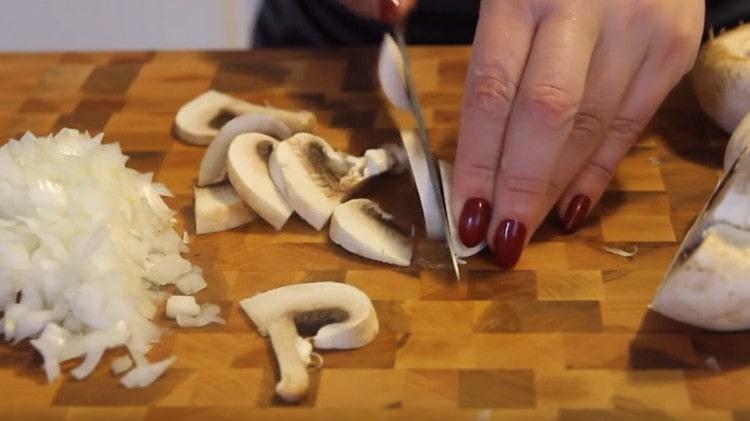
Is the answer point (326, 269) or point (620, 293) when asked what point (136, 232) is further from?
point (620, 293)

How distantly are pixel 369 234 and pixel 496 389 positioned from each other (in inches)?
10.6

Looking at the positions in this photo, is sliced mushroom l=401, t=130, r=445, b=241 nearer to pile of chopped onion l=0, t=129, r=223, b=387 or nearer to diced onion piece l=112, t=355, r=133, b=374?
pile of chopped onion l=0, t=129, r=223, b=387

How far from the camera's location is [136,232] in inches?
44.9

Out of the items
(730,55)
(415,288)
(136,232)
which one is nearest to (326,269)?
(415,288)

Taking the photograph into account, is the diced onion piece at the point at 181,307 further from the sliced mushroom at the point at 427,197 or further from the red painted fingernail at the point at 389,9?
the red painted fingernail at the point at 389,9

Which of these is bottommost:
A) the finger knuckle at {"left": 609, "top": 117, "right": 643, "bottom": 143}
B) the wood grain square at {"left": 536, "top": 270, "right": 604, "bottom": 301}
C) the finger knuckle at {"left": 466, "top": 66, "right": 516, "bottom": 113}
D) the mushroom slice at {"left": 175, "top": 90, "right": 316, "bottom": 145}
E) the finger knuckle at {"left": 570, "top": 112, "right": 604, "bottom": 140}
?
the mushroom slice at {"left": 175, "top": 90, "right": 316, "bottom": 145}

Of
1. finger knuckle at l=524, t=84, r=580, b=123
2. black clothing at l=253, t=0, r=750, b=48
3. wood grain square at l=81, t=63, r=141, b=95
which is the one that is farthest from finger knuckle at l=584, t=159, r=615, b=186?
wood grain square at l=81, t=63, r=141, b=95

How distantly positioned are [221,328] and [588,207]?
0.44 m

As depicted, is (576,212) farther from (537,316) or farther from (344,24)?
(344,24)

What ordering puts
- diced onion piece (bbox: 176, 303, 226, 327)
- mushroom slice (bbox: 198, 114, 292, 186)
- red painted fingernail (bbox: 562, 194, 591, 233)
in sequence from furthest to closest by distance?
mushroom slice (bbox: 198, 114, 292, 186), red painted fingernail (bbox: 562, 194, 591, 233), diced onion piece (bbox: 176, 303, 226, 327)

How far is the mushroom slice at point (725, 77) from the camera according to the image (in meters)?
1.24

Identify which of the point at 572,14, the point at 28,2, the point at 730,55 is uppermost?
the point at 572,14

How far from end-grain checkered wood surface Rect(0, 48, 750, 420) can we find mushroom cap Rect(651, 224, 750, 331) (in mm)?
32

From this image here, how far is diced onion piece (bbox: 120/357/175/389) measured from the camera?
98 cm
